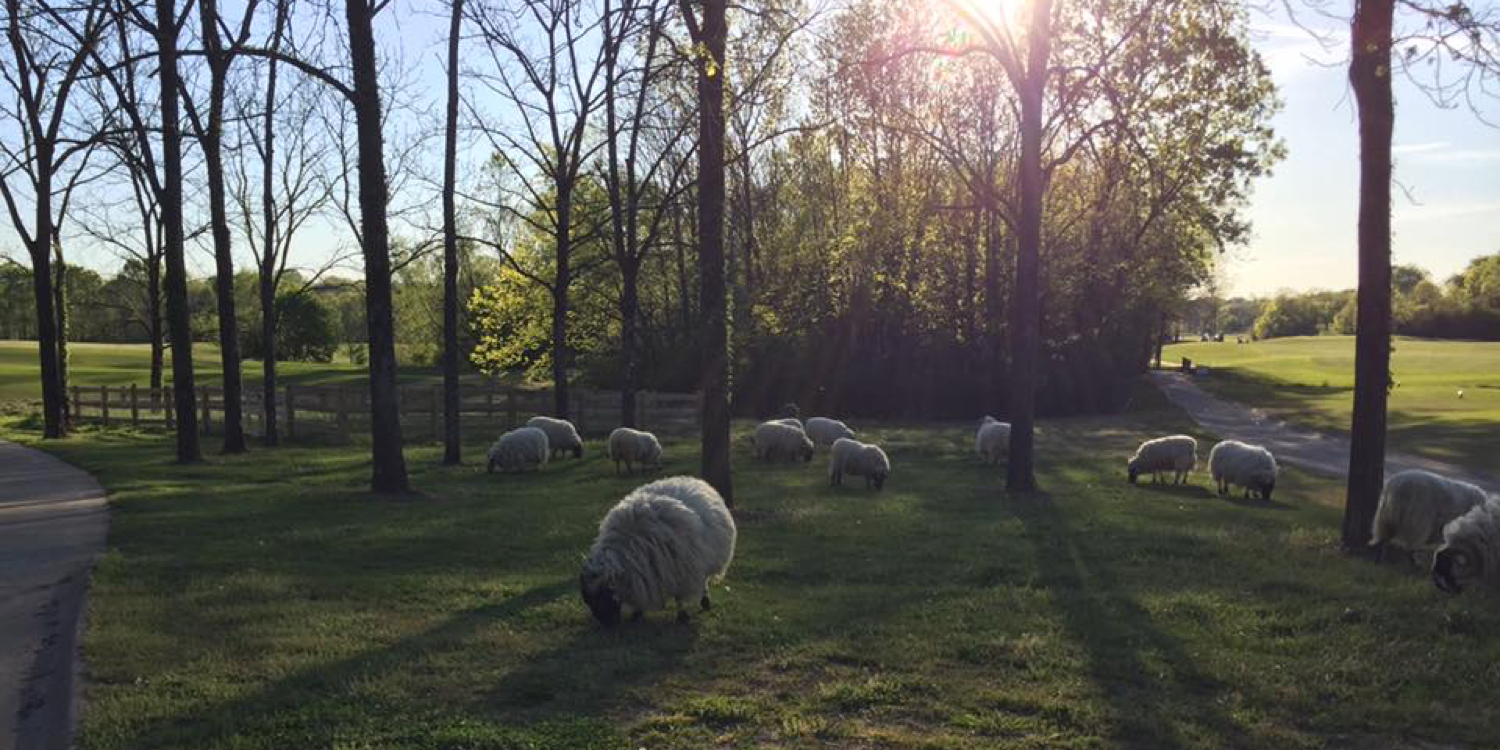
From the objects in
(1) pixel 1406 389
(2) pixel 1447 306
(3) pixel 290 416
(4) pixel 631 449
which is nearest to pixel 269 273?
(3) pixel 290 416

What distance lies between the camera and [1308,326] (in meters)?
133

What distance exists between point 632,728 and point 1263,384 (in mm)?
56557

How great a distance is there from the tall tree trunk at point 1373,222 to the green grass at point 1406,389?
6.09 m

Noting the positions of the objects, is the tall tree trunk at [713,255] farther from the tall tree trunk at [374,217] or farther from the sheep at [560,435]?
the sheep at [560,435]

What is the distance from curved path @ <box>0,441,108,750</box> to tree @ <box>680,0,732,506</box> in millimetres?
7321

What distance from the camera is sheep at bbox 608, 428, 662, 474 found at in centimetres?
2008

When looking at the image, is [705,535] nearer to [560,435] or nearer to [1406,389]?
[560,435]

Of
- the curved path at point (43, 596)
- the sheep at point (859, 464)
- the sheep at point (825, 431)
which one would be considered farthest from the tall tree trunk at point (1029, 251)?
the curved path at point (43, 596)

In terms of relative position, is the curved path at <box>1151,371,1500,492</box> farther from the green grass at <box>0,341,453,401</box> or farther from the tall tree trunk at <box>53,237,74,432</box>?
the green grass at <box>0,341,453,401</box>

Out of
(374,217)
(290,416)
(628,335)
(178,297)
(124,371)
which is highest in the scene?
(374,217)

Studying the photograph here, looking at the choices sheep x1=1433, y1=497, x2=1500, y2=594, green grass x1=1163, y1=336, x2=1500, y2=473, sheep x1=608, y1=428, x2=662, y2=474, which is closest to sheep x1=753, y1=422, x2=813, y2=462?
sheep x1=608, y1=428, x2=662, y2=474

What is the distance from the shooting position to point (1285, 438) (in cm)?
3020

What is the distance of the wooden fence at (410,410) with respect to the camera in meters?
28.2

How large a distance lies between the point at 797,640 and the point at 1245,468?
501 inches
